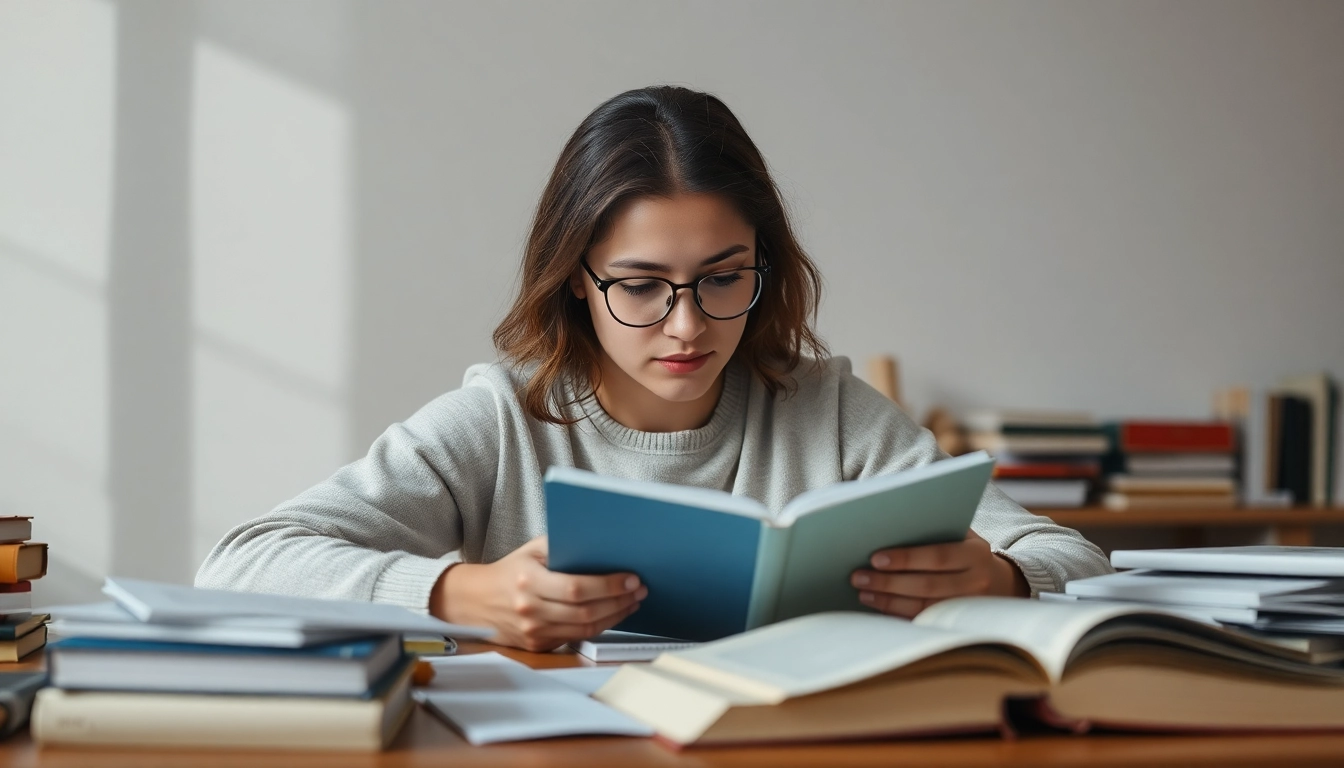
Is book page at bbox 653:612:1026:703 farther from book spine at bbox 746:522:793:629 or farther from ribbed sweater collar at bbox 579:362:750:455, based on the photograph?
ribbed sweater collar at bbox 579:362:750:455

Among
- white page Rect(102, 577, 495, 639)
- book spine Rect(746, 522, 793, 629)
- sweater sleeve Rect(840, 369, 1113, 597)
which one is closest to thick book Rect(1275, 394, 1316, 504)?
sweater sleeve Rect(840, 369, 1113, 597)

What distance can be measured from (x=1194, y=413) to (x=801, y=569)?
280cm

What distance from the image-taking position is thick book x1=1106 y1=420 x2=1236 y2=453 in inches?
121

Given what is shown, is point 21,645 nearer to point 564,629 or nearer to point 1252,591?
point 564,629

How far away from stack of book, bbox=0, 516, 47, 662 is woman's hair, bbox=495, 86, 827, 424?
2.16 feet

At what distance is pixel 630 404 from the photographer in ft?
5.32

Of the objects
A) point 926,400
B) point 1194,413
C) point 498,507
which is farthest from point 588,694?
point 1194,413

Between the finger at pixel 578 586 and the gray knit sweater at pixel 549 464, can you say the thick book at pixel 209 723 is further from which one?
the gray knit sweater at pixel 549 464

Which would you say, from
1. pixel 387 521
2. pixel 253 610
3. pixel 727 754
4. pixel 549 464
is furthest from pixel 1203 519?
pixel 253 610

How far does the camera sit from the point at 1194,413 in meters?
3.35

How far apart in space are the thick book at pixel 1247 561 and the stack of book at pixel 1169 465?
2033 millimetres

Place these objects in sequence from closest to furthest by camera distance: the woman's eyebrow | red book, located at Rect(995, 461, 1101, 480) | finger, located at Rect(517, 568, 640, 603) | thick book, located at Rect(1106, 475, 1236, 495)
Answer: finger, located at Rect(517, 568, 640, 603), the woman's eyebrow, red book, located at Rect(995, 461, 1101, 480), thick book, located at Rect(1106, 475, 1236, 495)

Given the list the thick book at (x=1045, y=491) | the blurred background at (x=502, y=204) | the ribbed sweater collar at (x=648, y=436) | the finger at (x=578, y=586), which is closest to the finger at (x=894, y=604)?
the finger at (x=578, y=586)

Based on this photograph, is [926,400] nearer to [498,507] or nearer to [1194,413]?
[1194,413]
